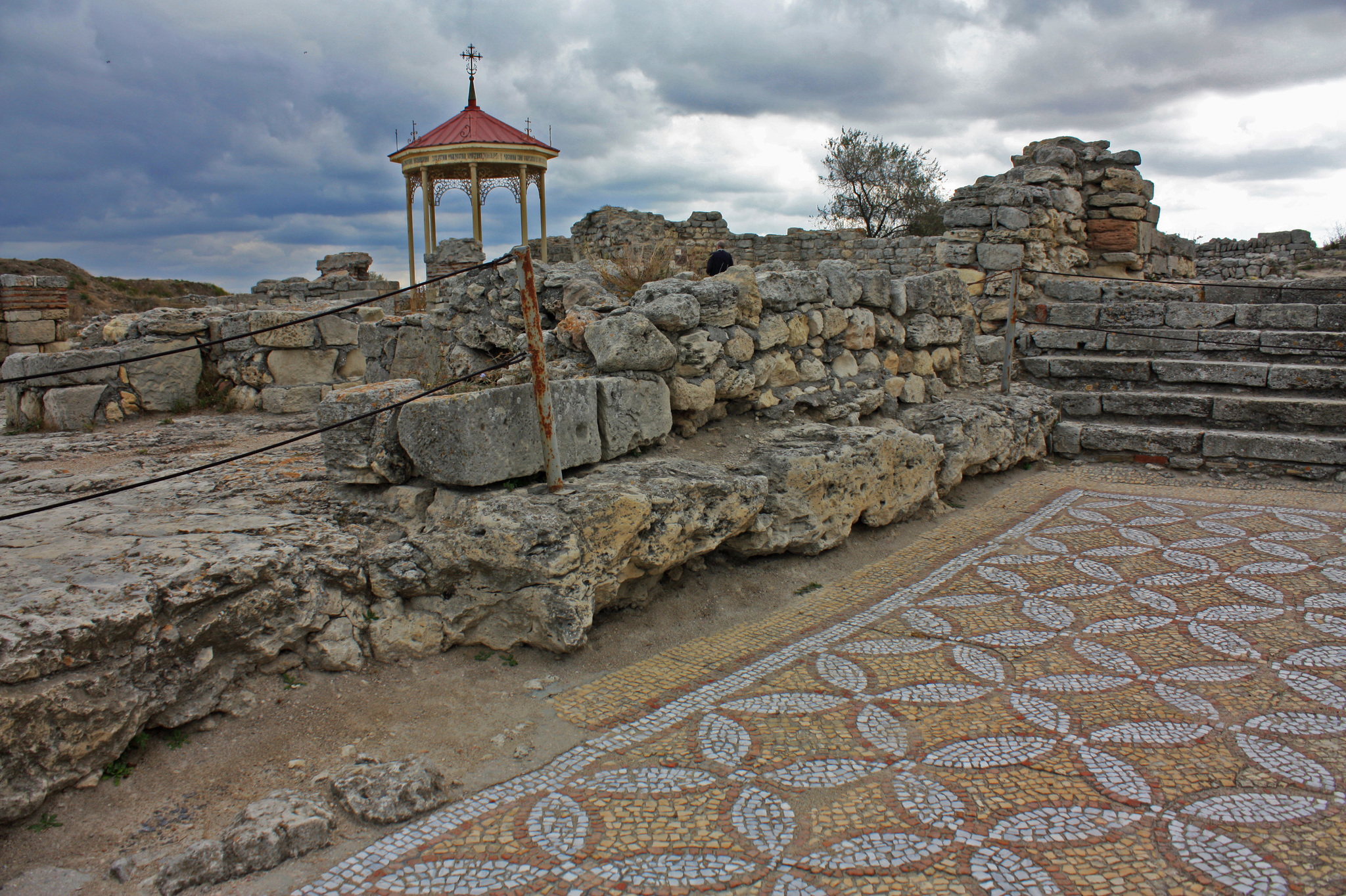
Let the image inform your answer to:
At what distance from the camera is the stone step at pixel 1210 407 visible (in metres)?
6.57

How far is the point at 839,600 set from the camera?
4.24 m

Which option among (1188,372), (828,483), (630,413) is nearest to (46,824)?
(630,413)

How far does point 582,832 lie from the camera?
242 cm

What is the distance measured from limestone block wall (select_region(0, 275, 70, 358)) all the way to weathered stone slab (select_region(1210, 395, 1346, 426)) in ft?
47.8

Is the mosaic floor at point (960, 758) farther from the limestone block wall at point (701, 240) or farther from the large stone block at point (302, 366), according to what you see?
the limestone block wall at point (701, 240)

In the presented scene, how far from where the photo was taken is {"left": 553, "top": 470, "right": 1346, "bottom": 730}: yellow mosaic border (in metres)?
3.24

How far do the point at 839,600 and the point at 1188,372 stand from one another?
5324 millimetres

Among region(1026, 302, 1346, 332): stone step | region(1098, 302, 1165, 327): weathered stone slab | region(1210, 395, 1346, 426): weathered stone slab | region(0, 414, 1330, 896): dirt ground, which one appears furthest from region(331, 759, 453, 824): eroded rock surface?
region(1098, 302, 1165, 327): weathered stone slab

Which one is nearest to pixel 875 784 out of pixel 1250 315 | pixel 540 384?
pixel 540 384

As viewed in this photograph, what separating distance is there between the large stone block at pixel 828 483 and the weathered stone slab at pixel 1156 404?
2.98 metres

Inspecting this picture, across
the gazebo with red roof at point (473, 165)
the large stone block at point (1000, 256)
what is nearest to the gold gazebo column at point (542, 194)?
the gazebo with red roof at point (473, 165)

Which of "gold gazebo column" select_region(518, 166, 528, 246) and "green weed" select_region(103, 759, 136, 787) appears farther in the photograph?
"gold gazebo column" select_region(518, 166, 528, 246)

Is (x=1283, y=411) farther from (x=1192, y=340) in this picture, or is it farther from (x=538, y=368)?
(x=538, y=368)

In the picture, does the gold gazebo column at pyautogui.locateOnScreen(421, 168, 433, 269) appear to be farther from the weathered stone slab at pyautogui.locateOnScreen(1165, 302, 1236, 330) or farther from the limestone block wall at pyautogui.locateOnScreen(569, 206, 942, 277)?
the weathered stone slab at pyautogui.locateOnScreen(1165, 302, 1236, 330)
